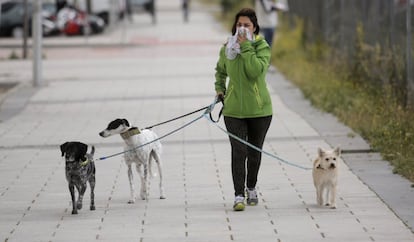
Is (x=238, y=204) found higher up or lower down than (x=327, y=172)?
lower down

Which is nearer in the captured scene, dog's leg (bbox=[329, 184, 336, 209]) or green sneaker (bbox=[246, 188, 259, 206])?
dog's leg (bbox=[329, 184, 336, 209])

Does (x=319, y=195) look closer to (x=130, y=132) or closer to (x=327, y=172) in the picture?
(x=327, y=172)

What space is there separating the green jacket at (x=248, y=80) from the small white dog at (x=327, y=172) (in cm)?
60

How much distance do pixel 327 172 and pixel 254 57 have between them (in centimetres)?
114

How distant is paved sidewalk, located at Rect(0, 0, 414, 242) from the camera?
31.3 feet

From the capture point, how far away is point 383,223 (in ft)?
31.8

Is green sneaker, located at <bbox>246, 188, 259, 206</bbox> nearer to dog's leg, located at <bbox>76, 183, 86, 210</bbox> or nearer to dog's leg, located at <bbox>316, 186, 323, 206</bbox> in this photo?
dog's leg, located at <bbox>316, 186, 323, 206</bbox>

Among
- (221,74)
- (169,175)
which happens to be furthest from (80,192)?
(169,175)

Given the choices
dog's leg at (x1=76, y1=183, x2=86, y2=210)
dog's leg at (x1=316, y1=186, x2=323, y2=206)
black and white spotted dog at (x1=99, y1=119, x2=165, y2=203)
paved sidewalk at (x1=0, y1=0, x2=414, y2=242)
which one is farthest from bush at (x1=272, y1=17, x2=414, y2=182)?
dog's leg at (x1=76, y1=183, x2=86, y2=210)

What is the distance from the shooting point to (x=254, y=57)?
1018cm

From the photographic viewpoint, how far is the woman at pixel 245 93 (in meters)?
10.2

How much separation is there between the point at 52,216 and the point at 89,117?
837 centimetres

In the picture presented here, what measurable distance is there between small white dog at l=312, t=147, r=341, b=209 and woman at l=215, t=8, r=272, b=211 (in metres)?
0.56

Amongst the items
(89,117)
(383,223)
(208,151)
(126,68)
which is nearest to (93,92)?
(89,117)
